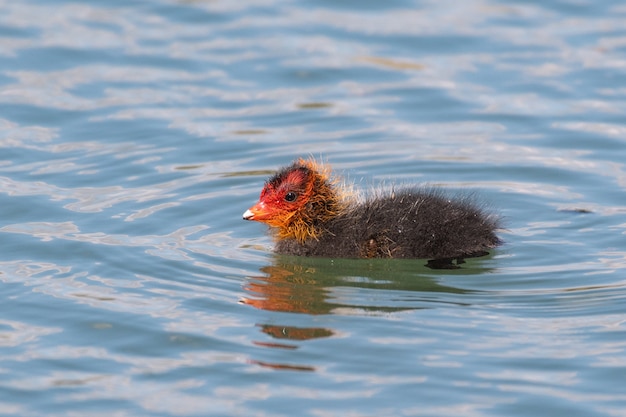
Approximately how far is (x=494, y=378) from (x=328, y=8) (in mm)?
11465

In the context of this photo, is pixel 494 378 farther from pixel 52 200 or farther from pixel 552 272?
pixel 52 200

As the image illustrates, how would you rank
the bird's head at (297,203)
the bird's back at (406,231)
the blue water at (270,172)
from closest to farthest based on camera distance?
the blue water at (270,172) < the bird's back at (406,231) < the bird's head at (297,203)

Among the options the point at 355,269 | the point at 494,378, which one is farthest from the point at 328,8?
the point at 494,378

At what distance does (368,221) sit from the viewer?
10695 millimetres

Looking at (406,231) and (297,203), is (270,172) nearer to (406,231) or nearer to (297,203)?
(297,203)

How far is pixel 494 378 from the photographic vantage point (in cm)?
828

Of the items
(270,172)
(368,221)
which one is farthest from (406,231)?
(270,172)

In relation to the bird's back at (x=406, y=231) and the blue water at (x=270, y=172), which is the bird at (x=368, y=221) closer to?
the bird's back at (x=406, y=231)

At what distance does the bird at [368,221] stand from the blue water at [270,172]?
20 centimetres

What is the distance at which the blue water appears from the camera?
8.42 meters

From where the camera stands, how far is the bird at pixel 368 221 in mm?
10562

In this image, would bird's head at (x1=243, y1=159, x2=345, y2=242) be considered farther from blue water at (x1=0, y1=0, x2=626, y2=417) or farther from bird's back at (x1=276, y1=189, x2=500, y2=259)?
blue water at (x1=0, y1=0, x2=626, y2=417)

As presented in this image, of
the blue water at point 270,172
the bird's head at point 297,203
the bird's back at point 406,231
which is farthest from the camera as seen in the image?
the bird's head at point 297,203

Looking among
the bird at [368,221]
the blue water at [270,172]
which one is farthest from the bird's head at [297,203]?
the blue water at [270,172]
